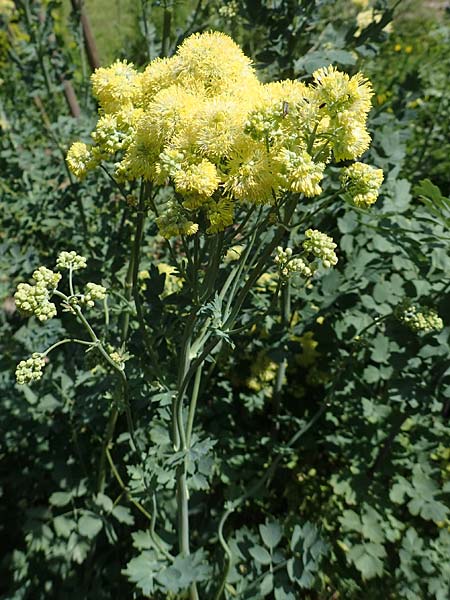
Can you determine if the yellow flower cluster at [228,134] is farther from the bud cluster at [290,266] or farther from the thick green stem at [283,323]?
the thick green stem at [283,323]

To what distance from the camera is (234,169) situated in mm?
1218

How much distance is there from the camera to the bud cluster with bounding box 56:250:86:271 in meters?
1.53

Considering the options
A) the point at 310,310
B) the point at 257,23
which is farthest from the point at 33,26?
the point at 310,310

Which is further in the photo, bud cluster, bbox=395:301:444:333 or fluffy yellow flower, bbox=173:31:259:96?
bud cluster, bbox=395:301:444:333

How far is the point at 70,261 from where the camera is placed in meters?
1.56

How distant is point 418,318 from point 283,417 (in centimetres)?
98

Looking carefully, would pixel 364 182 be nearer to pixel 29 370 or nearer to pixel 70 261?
pixel 70 261

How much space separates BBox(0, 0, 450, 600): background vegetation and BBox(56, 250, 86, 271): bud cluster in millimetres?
334

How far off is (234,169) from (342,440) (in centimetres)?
166

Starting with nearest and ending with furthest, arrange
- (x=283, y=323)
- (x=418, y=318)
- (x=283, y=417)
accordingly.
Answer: (x=418, y=318) < (x=283, y=323) < (x=283, y=417)

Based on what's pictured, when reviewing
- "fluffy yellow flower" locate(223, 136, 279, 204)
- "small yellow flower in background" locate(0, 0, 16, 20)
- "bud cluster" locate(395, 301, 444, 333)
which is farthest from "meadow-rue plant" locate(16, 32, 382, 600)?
"small yellow flower in background" locate(0, 0, 16, 20)

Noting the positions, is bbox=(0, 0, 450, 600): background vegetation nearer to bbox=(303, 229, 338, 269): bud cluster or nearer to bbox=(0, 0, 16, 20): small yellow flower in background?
bbox=(303, 229, 338, 269): bud cluster

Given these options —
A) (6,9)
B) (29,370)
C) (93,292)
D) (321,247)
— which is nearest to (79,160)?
(93,292)

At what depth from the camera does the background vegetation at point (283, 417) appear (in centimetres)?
193
